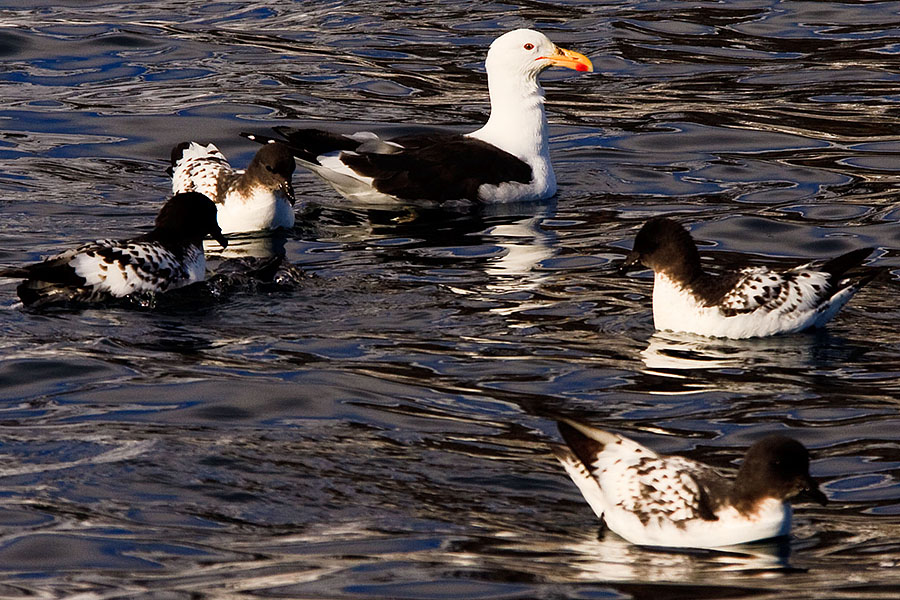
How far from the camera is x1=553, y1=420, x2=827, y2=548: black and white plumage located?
7.48 m

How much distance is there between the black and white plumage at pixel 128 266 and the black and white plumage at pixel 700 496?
491 centimetres

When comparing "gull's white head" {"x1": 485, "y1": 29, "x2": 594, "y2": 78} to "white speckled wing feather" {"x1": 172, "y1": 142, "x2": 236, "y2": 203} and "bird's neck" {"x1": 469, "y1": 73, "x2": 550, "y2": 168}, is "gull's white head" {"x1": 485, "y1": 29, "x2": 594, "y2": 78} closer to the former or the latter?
"bird's neck" {"x1": 469, "y1": 73, "x2": 550, "y2": 168}

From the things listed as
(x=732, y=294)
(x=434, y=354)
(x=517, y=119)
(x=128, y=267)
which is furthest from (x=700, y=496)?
(x=517, y=119)

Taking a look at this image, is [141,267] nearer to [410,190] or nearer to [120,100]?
[410,190]

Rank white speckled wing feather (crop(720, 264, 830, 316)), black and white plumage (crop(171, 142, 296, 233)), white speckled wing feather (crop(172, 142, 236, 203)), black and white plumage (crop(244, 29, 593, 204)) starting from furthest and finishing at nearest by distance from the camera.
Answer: black and white plumage (crop(244, 29, 593, 204)), white speckled wing feather (crop(172, 142, 236, 203)), black and white plumage (crop(171, 142, 296, 233)), white speckled wing feather (crop(720, 264, 830, 316))

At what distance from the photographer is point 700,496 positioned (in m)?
7.58

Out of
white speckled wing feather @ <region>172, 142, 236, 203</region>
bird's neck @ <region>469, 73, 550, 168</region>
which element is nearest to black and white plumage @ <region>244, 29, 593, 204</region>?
bird's neck @ <region>469, 73, 550, 168</region>

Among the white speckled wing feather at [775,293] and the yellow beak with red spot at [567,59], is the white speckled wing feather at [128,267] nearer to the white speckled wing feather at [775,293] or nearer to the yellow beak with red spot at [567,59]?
the white speckled wing feather at [775,293]

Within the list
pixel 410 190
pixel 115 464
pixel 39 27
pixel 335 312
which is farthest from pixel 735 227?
pixel 39 27

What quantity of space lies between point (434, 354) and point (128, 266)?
2.51 meters

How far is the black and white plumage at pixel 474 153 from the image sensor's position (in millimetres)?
14844

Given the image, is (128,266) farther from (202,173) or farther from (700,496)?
(700,496)

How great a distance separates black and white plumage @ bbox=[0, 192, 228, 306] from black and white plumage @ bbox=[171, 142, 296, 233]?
155 centimetres

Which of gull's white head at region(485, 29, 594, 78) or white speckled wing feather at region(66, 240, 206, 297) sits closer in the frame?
white speckled wing feather at region(66, 240, 206, 297)
